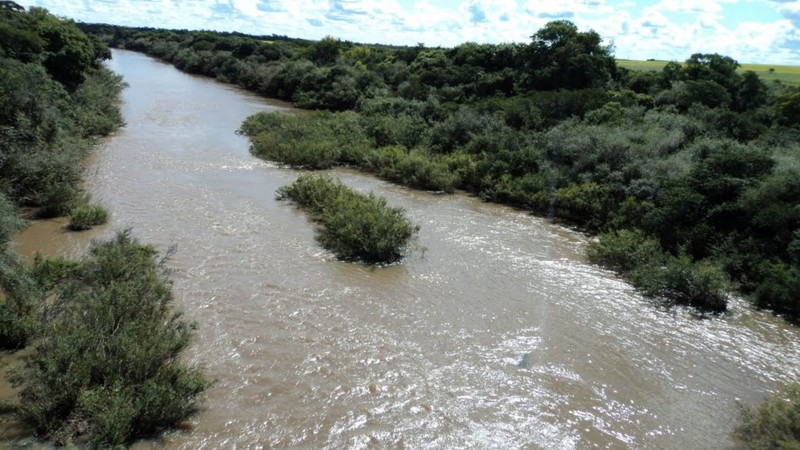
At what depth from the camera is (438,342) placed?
965cm

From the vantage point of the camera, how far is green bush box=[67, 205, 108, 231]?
13.6 m

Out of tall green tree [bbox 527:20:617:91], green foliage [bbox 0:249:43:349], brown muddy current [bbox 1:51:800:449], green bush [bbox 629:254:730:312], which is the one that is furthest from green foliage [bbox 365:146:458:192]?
green foliage [bbox 0:249:43:349]

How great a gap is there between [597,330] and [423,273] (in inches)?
155

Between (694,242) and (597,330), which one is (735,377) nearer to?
(597,330)

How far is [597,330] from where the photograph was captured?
10477 mm

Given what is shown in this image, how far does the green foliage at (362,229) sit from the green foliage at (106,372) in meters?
5.14

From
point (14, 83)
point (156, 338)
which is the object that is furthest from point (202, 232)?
point (14, 83)

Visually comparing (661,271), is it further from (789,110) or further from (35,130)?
(35,130)

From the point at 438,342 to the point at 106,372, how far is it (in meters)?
5.09

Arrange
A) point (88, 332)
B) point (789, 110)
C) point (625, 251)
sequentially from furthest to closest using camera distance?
point (789, 110) → point (625, 251) → point (88, 332)

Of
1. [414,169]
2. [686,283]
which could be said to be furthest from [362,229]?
[414,169]

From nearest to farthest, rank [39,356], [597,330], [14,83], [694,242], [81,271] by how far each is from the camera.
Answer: [39,356] < [81,271] < [597,330] < [694,242] < [14,83]

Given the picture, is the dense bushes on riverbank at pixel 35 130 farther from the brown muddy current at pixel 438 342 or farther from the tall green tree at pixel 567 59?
the tall green tree at pixel 567 59

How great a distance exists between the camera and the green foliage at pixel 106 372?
6.40m
